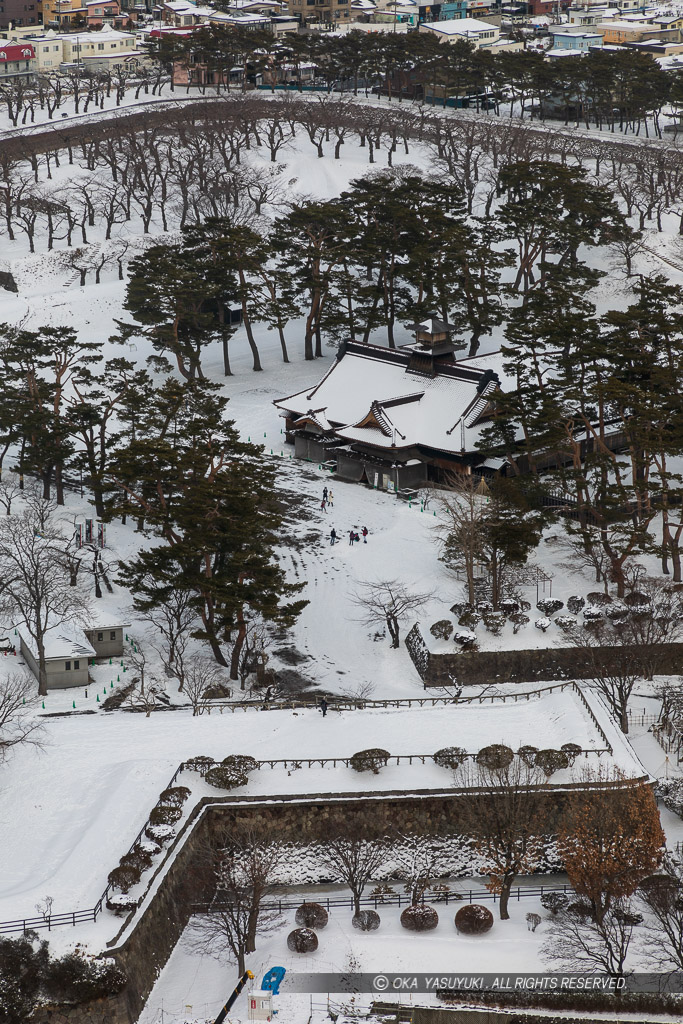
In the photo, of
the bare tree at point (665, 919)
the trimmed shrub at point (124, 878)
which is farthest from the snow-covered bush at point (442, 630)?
the trimmed shrub at point (124, 878)

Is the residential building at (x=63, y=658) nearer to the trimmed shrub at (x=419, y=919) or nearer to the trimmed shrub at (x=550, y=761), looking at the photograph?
the trimmed shrub at (x=419, y=919)

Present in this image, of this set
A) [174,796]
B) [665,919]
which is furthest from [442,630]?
[665,919]

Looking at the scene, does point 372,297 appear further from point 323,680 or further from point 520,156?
point 323,680

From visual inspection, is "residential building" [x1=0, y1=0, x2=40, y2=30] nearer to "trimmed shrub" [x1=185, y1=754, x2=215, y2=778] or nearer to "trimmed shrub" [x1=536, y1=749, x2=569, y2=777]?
"trimmed shrub" [x1=185, y1=754, x2=215, y2=778]

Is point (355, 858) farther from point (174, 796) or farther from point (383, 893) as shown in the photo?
point (174, 796)

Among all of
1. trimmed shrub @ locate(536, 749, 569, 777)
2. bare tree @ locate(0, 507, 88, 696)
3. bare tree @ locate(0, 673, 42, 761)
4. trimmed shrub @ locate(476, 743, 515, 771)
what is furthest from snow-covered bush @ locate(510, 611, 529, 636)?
bare tree @ locate(0, 673, 42, 761)

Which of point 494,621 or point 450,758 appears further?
point 494,621
